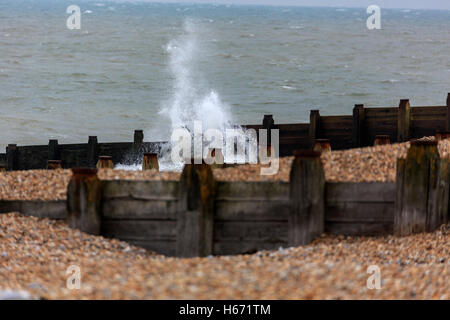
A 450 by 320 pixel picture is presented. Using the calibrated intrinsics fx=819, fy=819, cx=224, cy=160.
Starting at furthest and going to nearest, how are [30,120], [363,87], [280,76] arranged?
1. [280,76]
2. [363,87]
3. [30,120]

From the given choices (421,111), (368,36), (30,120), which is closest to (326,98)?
(30,120)

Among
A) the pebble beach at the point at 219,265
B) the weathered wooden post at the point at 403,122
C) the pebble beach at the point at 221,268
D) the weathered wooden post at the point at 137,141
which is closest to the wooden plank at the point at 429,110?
the weathered wooden post at the point at 403,122

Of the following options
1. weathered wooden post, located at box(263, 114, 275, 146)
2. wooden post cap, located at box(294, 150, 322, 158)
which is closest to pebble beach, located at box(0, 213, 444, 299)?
wooden post cap, located at box(294, 150, 322, 158)

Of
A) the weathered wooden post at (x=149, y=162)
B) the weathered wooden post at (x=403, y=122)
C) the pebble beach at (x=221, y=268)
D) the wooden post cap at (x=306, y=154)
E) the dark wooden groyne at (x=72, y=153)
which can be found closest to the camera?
the pebble beach at (x=221, y=268)

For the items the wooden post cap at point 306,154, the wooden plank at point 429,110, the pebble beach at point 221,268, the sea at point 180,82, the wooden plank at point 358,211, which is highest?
the sea at point 180,82

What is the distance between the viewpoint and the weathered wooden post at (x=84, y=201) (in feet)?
28.7

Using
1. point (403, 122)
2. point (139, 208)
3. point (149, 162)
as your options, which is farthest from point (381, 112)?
point (139, 208)

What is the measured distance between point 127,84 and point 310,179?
168 ft

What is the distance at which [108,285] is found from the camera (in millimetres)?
7066

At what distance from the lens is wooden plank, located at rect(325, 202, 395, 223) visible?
28.8 ft

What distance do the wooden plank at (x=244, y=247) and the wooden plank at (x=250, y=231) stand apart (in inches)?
1.7

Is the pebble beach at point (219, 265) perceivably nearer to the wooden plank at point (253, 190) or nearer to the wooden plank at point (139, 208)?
the wooden plank at point (139, 208)

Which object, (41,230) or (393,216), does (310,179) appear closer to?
(393,216)

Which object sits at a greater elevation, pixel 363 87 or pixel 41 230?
pixel 363 87
